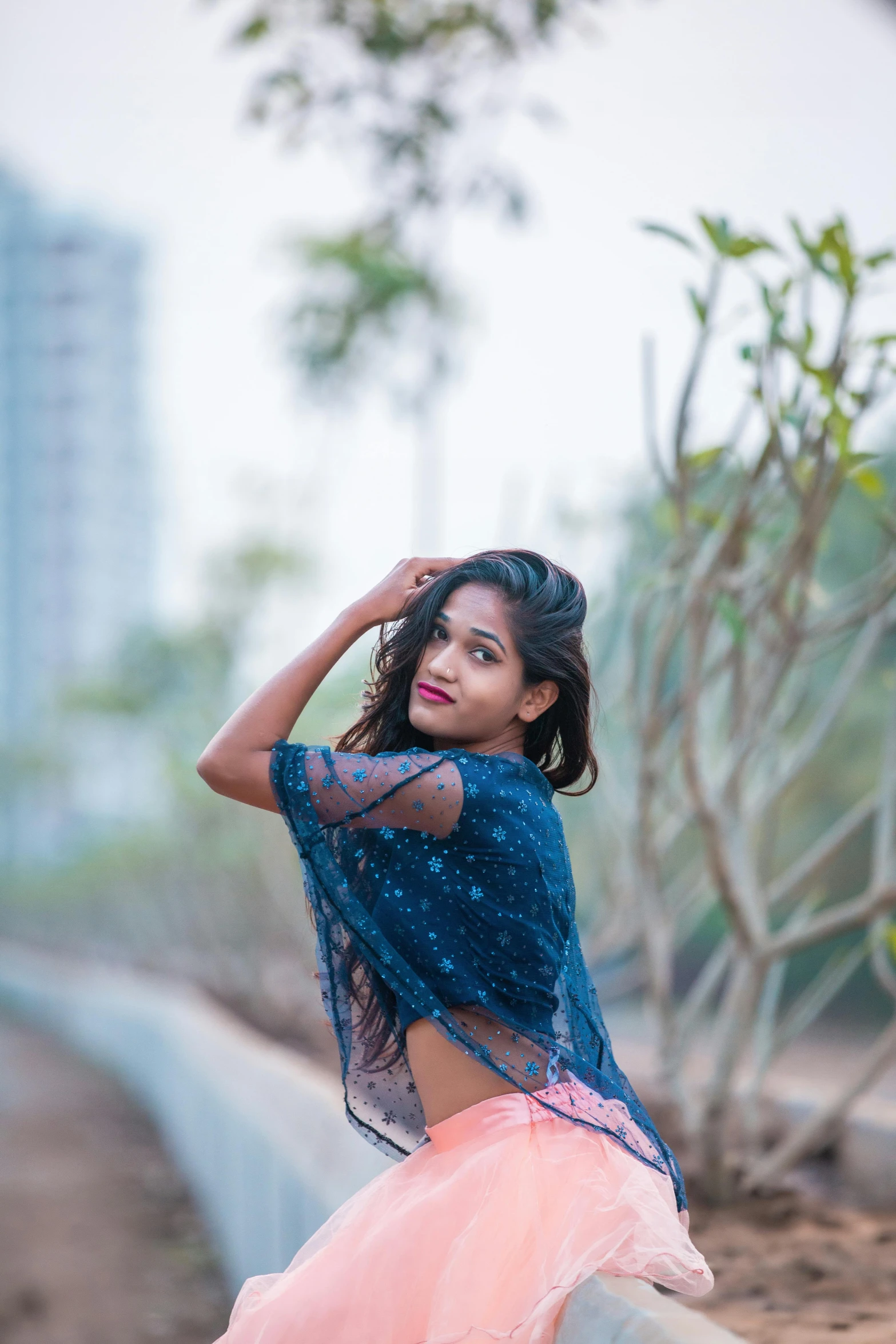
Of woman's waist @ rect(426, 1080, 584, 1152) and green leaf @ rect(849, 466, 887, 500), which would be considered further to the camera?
green leaf @ rect(849, 466, 887, 500)

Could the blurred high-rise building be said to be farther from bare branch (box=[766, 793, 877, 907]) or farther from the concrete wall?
bare branch (box=[766, 793, 877, 907])

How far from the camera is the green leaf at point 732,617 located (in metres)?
3.29

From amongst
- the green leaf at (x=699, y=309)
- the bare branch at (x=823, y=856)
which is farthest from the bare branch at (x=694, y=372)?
the bare branch at (x=823, y=856)

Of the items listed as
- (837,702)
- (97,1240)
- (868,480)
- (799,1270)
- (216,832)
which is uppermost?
(868,480)

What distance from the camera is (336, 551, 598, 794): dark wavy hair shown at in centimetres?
191

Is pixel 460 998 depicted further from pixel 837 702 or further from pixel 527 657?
pixel 837 702

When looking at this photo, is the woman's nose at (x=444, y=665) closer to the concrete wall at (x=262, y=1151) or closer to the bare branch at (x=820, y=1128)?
the concrete wall at (x=262, y=1151)

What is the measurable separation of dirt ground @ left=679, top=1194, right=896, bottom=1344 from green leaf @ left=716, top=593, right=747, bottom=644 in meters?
1.52

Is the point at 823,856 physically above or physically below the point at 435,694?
below

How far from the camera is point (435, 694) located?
187cm

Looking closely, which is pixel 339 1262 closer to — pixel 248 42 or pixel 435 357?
pixel 248 42

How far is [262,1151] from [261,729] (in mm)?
3186

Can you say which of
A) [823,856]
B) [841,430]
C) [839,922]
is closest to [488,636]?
[841,430]

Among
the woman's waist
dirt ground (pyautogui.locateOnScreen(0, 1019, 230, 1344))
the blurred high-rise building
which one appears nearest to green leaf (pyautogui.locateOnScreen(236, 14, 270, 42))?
the woman's waist
